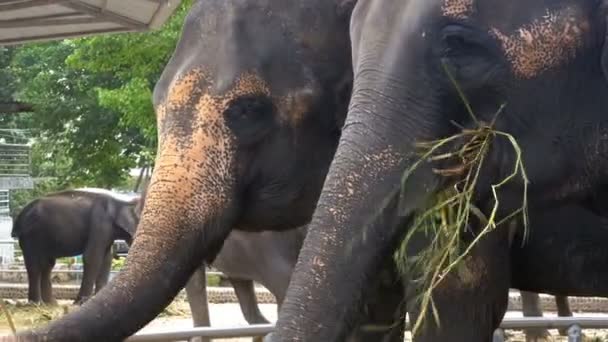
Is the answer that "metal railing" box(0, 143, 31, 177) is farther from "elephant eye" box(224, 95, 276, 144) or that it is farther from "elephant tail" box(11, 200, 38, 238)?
"elephant eye" box(224, 95, 276, 144)

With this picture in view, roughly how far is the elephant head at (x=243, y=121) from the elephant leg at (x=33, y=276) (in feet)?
39.9

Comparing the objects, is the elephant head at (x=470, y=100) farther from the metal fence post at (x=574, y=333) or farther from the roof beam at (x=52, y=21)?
the roof beam at (x=52, y=21)

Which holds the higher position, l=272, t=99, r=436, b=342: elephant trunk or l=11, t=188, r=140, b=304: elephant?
l=11, t=188, r=140, b=304: elephant

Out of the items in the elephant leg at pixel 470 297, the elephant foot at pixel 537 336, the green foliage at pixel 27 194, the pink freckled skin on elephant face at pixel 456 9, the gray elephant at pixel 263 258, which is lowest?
the elephant foot at pixel 537 336

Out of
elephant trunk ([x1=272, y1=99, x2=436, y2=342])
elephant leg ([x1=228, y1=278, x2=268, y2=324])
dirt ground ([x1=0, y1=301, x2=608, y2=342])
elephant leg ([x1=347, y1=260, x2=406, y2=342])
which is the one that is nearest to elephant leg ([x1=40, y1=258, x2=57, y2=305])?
dirt ground ([x1=0, y1=301, x2=608, y2=342])

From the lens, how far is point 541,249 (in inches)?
180

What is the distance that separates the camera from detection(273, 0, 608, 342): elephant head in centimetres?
341

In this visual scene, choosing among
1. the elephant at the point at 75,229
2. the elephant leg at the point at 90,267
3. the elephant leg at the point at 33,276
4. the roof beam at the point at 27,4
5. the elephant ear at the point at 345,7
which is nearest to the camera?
the elephant ear at the point at 345,7

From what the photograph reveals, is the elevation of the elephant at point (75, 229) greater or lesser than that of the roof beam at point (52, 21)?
lesser

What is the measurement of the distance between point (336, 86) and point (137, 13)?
632cm

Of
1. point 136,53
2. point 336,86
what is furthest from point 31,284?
point 336,86

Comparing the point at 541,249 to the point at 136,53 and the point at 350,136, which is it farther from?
the point at 136,53

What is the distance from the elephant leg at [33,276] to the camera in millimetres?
16969

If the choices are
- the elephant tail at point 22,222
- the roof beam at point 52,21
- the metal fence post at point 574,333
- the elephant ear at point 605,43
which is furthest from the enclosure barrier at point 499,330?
the elephant tail at point 22,222
